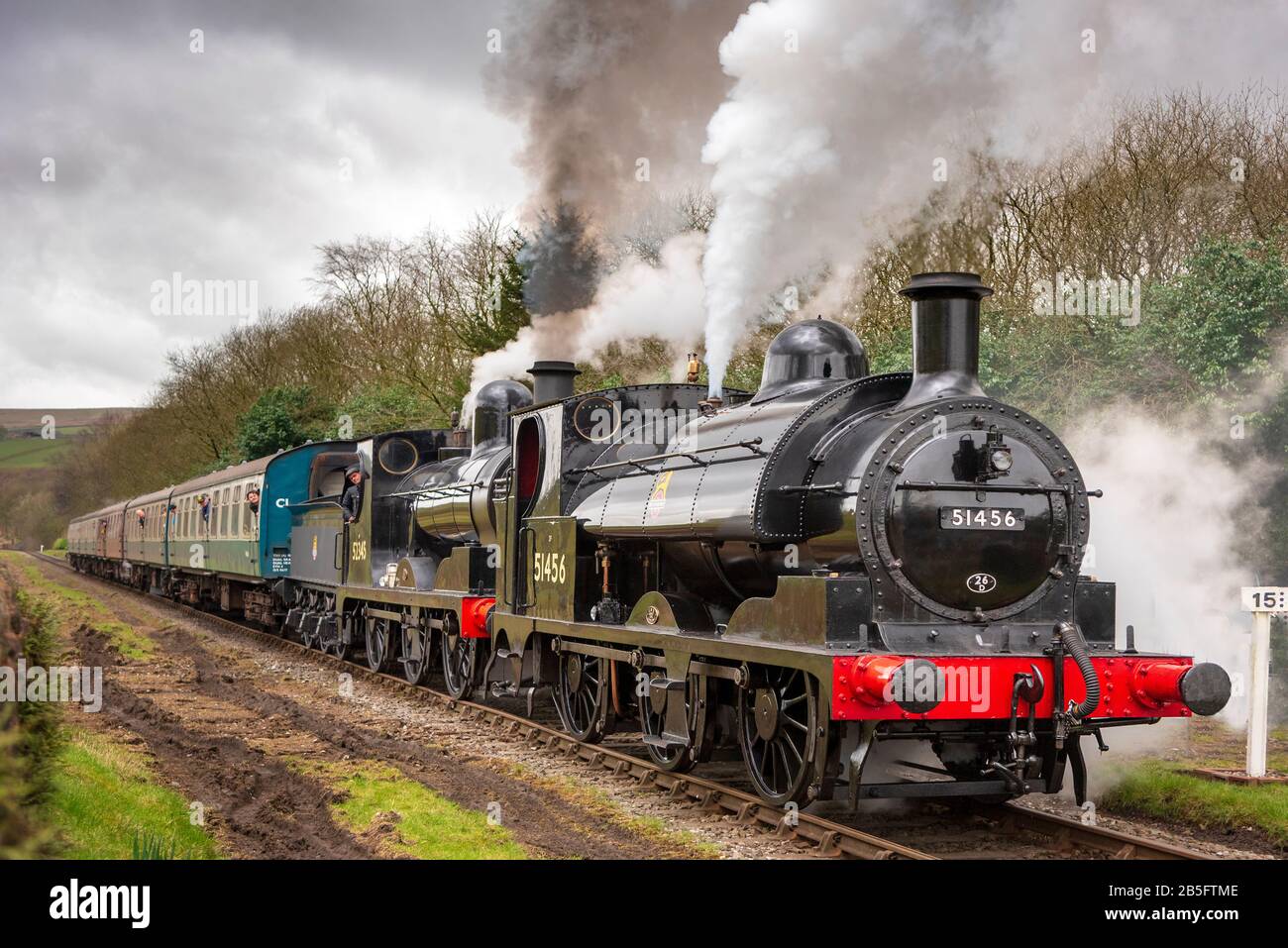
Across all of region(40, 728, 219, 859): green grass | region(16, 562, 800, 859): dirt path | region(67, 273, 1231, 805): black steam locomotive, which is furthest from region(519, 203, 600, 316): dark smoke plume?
region(40, 728, 219, 859): green grass

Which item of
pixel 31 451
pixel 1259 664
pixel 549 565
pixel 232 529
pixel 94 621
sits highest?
pixel 31 451

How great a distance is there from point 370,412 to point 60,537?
182ft

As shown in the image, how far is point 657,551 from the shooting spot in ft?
30.1

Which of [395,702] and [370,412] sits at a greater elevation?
[370,412]

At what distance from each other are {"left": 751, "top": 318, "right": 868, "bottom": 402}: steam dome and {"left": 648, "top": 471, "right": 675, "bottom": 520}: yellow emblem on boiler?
836mm

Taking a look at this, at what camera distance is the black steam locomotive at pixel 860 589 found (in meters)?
6.70

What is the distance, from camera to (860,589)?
6.68 m


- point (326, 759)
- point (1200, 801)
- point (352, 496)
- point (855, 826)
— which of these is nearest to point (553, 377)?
point (326, 759)

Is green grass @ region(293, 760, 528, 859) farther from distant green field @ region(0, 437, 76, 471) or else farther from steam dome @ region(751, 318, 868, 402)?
distant green field @ region(0, 437, 76, 471)

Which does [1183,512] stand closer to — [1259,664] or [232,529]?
[1259,664]

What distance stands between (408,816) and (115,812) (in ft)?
5.53

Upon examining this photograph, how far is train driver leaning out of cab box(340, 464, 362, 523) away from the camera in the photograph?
1670cm
